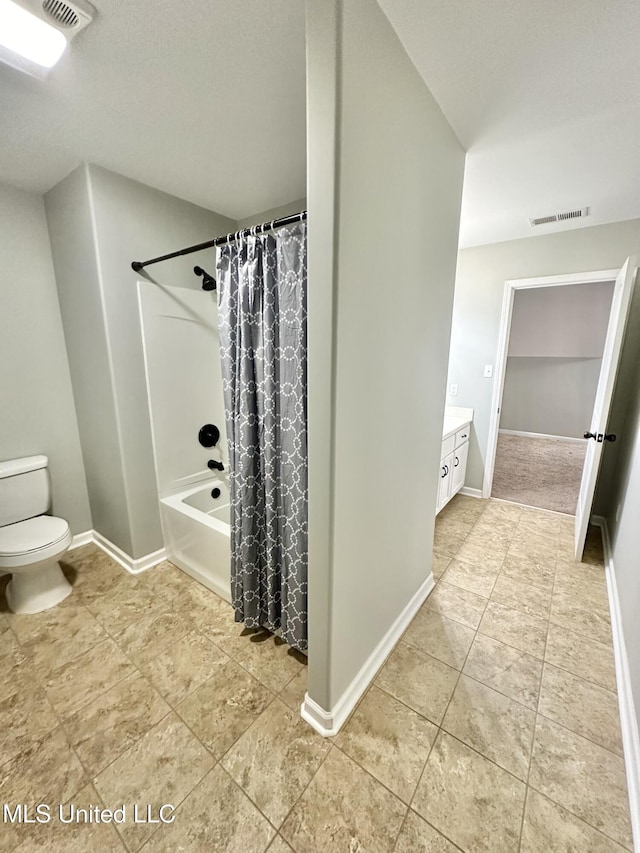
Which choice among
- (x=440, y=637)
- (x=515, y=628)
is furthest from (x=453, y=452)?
(x=440, y=637)

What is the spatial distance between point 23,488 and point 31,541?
0.41 metres

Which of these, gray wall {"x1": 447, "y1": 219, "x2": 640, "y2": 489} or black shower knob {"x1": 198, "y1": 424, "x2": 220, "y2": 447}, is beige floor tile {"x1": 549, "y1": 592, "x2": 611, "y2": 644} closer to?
gray wall {"x1": 447, "y1": 219, "x2": 640, "y2": 489}

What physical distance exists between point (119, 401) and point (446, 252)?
1977 millimetres

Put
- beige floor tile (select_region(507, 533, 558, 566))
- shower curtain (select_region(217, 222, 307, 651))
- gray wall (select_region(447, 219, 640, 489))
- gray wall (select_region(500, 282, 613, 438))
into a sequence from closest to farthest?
shower curtain (select_region(217, 222, 307, 651)) → beige floor tile (select_region(507, 533, 558, 566)) → gray wall (select_region(447, 219, 640, 489)) → gray wall (select_region(500, 282, 613, 438))

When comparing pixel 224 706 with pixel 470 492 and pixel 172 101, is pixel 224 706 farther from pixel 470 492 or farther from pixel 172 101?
pixel 470 492

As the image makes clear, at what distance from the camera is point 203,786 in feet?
3.67

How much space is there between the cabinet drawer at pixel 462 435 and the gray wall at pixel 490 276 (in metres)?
0.09

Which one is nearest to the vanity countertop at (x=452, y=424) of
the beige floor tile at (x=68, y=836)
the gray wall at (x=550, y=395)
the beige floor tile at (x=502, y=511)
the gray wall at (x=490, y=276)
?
the gray wall at (x=490, y=276)

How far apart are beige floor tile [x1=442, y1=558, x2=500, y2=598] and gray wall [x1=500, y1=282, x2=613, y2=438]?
403cm

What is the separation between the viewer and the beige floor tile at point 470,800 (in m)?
1.00

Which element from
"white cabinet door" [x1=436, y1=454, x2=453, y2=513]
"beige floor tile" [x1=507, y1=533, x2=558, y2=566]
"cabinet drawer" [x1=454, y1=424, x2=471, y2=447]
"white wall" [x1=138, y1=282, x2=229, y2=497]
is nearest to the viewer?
"white wall" [x1=138, y1=282, x2=229, y2=497]

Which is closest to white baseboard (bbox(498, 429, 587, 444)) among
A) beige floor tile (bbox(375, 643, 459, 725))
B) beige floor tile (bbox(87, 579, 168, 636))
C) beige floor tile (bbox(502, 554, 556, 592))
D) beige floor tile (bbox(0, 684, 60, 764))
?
beige floor tile (bbox(502, 554, 556, 592))

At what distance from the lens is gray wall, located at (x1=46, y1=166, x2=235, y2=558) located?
1846 mm

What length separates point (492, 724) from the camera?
132 centimetres
